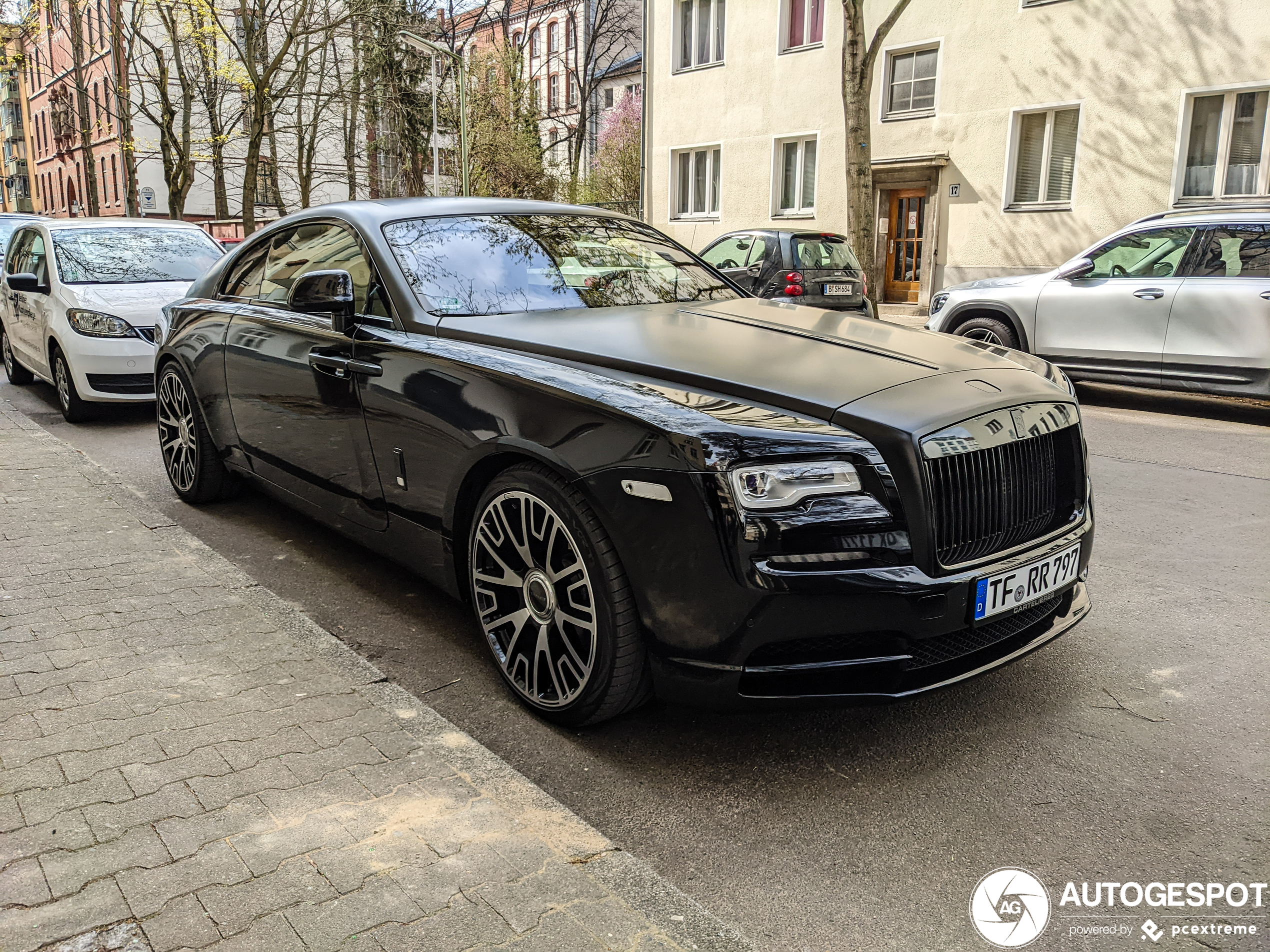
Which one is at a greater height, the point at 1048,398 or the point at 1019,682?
the point at 1048,398

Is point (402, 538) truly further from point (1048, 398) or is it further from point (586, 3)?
point (586, 3)

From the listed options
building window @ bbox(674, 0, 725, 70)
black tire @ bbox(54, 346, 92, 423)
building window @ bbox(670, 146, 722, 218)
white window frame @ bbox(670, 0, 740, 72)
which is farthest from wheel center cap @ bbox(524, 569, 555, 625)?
building window @ bbox(674, 0, 725, 70)

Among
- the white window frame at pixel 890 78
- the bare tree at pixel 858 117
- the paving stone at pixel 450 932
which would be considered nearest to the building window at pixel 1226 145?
the white window frame at pixel 890 78

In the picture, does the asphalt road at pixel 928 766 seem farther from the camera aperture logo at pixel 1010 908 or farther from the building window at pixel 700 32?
the building window at pixel 700 32

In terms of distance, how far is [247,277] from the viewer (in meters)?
5.23

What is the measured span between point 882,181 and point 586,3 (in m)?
27.2

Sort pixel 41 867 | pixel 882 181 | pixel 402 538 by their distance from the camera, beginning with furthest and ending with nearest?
pixel 882 181 → pixel 402 538 → pixel 41 867

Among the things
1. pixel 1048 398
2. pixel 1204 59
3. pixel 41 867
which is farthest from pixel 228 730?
pixel 1204 59

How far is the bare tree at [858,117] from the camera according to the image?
15.2 metres

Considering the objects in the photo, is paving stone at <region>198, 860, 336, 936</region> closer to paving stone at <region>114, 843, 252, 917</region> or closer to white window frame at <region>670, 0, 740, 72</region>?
paving stone at <region>114, 843, 252, 917</region>

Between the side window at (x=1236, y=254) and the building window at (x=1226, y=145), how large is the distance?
8564 millimetres

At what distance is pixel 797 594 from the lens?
2645 mm

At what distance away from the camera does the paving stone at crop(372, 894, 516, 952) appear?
2113mm

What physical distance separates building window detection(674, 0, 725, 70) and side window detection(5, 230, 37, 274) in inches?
684
